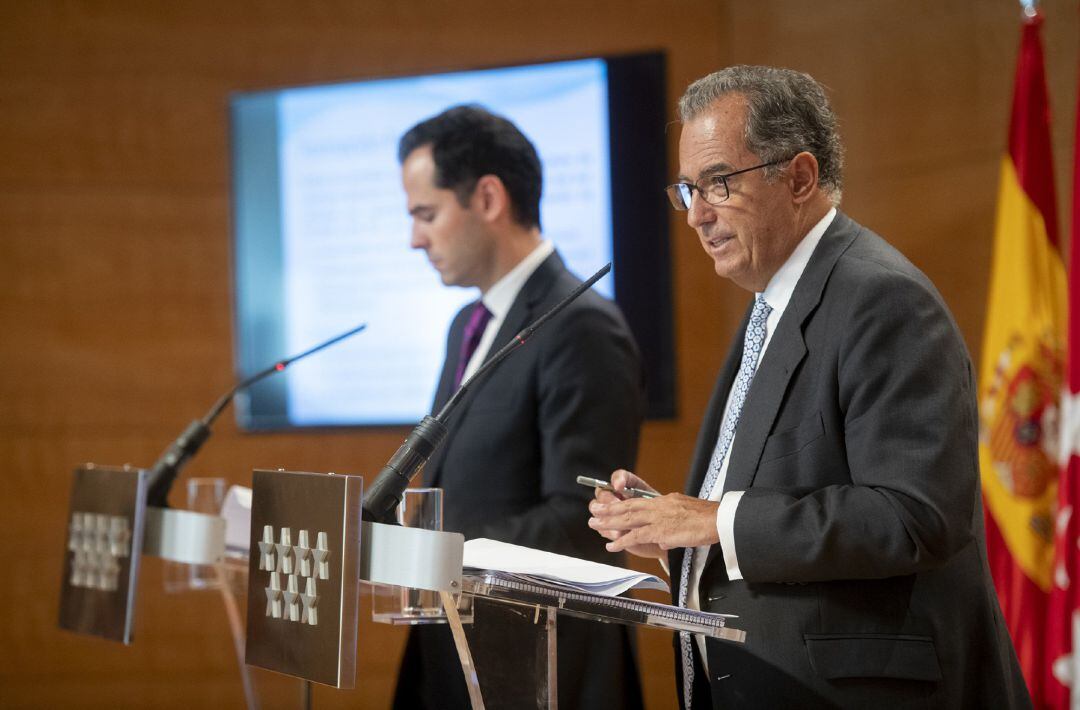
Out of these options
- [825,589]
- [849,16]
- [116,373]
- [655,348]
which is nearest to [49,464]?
[116,373]

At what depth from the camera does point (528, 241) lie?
8.52 ft

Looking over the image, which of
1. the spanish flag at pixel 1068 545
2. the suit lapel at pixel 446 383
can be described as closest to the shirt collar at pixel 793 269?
the suit lapel at pixel 446 383

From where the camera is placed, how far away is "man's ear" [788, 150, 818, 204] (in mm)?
1743

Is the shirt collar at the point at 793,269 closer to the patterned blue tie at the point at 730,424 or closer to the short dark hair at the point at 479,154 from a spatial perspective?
the patterned blue tie at the point at 730,424

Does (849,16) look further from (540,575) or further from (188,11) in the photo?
(540,575)

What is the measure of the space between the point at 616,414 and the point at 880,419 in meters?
0.87

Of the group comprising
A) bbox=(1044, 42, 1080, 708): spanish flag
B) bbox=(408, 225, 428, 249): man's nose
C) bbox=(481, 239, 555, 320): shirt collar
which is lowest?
bbox=(1044, 42, 1080, 708): spanish flag

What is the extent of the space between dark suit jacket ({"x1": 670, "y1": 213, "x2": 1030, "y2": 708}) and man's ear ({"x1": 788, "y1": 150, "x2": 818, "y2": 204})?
0.16m

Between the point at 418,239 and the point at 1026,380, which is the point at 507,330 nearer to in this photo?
the point at 418,239

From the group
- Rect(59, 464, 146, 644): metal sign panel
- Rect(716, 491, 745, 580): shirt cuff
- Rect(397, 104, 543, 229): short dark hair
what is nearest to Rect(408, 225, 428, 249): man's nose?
Rect(397, 104, 543, 229): short dark hair

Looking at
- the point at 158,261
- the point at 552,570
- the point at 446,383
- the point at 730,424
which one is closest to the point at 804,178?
the point at 730,424

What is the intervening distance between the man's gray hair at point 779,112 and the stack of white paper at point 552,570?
25.4 inches

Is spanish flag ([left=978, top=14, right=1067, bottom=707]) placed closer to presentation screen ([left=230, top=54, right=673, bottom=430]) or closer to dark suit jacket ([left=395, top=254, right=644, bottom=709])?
dark suit jacket ([left=395, top=254, right=644, bottom=709])

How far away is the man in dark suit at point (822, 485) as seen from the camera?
57.9 inches
